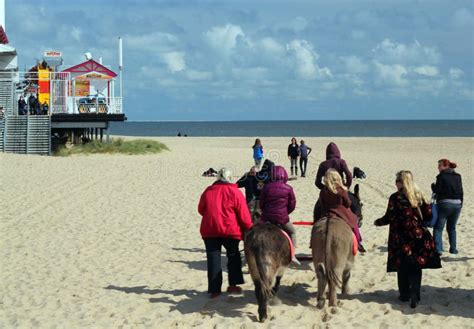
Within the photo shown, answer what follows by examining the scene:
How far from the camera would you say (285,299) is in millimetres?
7777

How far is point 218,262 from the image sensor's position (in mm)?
7891

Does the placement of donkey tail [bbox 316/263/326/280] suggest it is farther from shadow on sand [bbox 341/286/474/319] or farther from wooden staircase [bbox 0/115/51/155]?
wooden staircase [bbox 0/115/51/155]

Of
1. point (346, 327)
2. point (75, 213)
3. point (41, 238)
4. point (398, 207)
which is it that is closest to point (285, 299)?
point (346, 327)

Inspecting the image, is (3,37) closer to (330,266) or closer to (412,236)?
(330,266)

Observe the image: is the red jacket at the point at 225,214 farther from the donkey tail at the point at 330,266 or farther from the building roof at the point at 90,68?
the building roof at the point at 90,68

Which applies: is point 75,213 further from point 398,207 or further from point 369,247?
point 398,207

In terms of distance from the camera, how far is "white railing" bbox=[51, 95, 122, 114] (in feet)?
109

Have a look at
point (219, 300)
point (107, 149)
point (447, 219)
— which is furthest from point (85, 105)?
point (219, 300)

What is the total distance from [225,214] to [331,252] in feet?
4.44

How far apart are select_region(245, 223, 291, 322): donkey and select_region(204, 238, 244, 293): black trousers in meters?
0.64

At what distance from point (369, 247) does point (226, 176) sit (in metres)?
3.99

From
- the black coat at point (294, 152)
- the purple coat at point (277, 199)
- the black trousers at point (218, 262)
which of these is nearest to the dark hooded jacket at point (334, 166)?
the purple coat at point (277, 199)

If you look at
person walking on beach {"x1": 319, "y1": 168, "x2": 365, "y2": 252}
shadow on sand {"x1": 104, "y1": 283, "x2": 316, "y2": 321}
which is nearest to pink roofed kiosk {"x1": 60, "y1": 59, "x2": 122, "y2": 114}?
shadow on sand {"x1": 104, "y1": 283, "x2": 316, "y2": 321}

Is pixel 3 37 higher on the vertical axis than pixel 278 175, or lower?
higher
